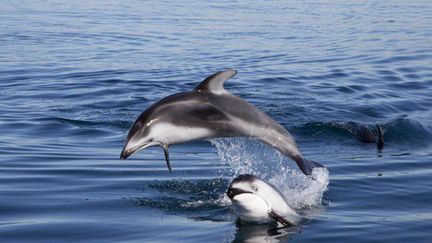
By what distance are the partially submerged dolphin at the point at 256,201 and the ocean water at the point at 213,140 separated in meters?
0.15

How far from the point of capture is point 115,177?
12344mm

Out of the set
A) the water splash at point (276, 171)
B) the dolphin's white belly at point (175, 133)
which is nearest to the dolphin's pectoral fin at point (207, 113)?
the dolphin's white belly at point (175, 133)

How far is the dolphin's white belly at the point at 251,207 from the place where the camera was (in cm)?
934

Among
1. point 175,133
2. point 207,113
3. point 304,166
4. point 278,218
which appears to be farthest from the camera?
point 304,166

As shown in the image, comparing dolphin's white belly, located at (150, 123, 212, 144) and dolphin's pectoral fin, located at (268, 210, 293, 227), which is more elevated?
dolphin's white belly, located at (150, 123, 212, 144)

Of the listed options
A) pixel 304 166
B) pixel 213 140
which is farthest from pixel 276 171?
pixel 304 166

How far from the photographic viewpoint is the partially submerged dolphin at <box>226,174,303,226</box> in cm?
927

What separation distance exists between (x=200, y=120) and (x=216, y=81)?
1.56ft

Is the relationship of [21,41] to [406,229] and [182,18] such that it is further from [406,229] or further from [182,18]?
[406,229]

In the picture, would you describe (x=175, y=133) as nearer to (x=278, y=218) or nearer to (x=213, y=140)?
(x=278, y=218)

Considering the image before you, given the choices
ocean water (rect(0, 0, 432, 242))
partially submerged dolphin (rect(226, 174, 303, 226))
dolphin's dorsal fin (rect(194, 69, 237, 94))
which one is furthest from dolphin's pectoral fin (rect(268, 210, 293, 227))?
dolphin's dorsal fin (rect(194, 69, 237, 94))

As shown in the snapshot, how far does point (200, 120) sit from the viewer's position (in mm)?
9180

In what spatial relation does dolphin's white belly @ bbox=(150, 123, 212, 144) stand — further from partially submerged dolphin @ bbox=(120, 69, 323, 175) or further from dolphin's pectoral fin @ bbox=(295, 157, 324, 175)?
dolphin's pectoral fin @ bbox=(295, 157, 324, 175)

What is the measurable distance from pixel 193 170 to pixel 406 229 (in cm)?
416
